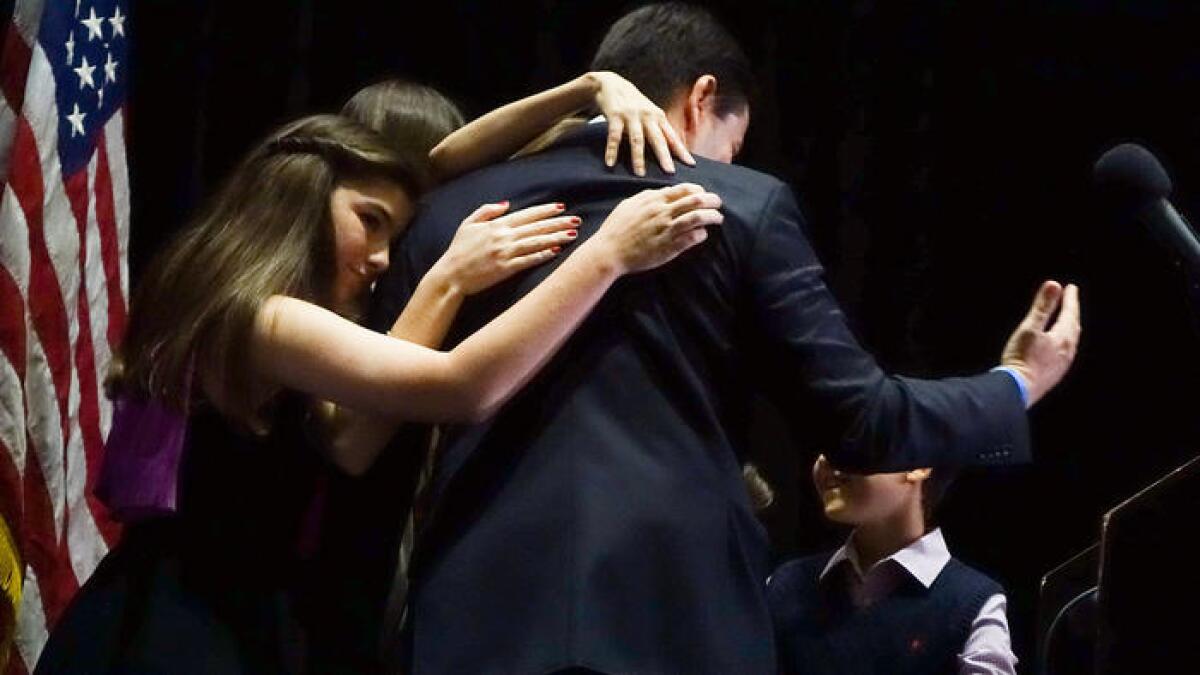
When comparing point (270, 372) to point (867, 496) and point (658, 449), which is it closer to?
point (658, 449)

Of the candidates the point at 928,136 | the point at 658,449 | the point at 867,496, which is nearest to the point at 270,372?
the point at 658,449

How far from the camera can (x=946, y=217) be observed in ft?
13.1

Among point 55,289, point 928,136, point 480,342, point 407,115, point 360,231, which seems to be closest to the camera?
point 480,342

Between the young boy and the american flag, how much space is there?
1.15 m

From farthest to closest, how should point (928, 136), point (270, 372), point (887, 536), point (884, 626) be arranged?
point (928, 136), point (887, 536), point (884, 626), point (270, 372)

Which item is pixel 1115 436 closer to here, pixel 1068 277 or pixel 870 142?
pixel 1068 277

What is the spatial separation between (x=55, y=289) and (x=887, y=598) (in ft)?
4.64

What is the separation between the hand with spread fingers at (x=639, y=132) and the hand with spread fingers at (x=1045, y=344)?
1.44ft

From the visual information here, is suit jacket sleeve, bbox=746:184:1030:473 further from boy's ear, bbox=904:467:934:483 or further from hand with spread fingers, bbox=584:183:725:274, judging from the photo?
boy's ear, bbox=904:467:934:483

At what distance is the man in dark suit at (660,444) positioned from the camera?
1.95m

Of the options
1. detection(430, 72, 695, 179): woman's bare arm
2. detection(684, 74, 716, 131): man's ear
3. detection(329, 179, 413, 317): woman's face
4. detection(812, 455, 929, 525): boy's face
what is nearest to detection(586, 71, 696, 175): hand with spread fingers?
detection(430, 72, 695, 179): woman's bare arm

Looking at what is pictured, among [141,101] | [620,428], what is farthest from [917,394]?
[141,101]

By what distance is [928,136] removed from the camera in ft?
13.1

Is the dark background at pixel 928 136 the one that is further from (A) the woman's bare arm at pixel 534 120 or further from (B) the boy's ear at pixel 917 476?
(A) the woman's bare arm at pixel 534 120
